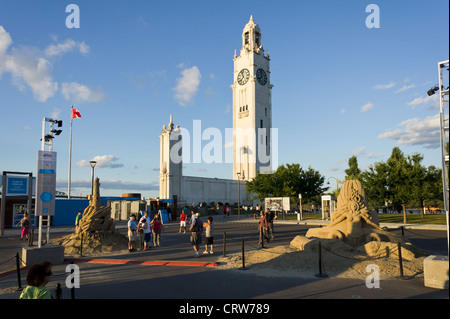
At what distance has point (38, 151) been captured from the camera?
12.8 m

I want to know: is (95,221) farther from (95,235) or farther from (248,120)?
(248,120)

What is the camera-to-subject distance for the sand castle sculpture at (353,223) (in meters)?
12.9

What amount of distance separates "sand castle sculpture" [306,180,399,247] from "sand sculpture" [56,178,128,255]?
9923 mm

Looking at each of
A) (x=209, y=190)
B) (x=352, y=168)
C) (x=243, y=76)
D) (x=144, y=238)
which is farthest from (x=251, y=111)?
(x=144, y=238)

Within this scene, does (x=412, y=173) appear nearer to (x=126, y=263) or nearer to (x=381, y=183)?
(x=381, y=183)

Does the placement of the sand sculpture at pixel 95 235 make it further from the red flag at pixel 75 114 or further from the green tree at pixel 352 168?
the green tree at pixel 352 168

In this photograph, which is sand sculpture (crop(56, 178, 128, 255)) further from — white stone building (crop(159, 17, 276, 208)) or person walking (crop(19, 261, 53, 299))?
white stone building (crop(159, 17, 276, 208))

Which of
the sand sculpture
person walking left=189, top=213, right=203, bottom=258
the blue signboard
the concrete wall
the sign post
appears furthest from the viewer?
the concrete wall

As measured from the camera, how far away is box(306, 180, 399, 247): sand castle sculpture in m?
12.9

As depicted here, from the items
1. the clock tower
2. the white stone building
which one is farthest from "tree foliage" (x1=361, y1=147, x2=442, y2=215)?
the clock tower

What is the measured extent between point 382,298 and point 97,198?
14269 mm

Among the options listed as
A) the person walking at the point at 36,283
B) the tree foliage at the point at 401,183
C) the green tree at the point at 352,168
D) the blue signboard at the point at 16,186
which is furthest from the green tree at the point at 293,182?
the person walking at the point at 36,283

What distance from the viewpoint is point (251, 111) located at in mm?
89938
